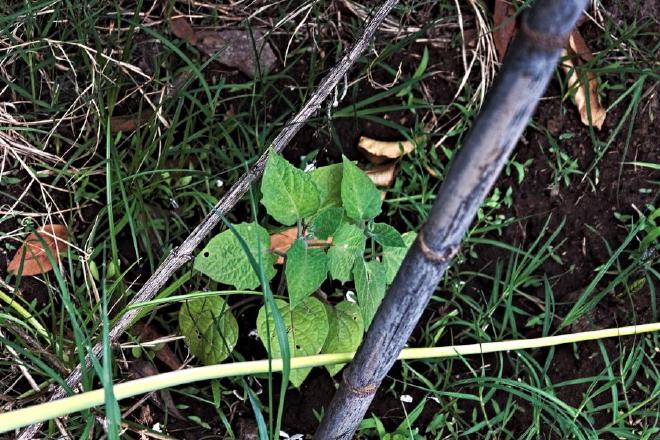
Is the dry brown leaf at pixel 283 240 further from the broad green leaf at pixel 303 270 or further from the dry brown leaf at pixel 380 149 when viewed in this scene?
the broad green leaf at pixel 303 270

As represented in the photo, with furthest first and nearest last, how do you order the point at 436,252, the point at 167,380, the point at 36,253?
1. the point at 36,253
2. the point at 167,380
3. the point at 436,252

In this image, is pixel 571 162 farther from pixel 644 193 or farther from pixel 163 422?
pixel 163 422

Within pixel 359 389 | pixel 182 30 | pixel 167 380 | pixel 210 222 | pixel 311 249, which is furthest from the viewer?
pixel 182 30

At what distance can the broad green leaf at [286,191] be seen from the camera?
1.43m

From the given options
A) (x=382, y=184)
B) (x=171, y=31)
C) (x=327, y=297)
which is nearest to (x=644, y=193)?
(x=382, y=184)

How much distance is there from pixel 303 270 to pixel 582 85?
1.08 meters

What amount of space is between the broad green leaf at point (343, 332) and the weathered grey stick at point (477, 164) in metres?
0.43

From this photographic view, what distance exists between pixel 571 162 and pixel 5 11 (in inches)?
59.9

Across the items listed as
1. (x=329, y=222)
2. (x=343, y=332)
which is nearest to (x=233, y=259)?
(x=329, y=222)

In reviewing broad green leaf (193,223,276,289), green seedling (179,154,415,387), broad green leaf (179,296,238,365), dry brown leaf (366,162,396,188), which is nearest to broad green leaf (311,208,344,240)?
green seedling (179,154,415,387)

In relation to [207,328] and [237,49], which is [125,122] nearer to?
[237,49]

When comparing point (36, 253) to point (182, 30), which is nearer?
point (36, 253)

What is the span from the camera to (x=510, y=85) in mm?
784

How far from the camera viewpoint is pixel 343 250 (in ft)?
4.70
